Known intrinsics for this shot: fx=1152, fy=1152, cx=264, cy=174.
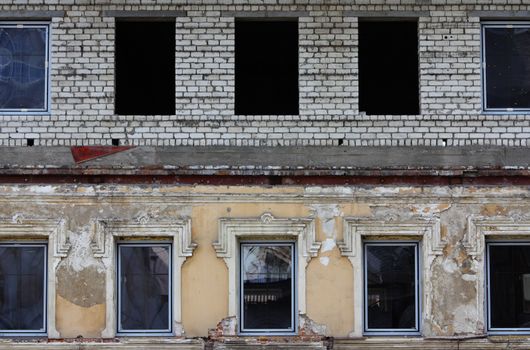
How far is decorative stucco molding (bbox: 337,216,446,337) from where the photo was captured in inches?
520

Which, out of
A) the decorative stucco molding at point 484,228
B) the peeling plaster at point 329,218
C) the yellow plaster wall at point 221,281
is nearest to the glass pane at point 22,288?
the yellow plaster wall at point 221,281

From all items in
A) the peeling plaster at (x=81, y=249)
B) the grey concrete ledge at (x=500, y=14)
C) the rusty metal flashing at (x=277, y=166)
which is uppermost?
the grey concrete ledge at (x=500, y=14)

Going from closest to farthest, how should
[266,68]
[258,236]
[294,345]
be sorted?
1. [294,345]
2. [258,236]
3. [266,68]

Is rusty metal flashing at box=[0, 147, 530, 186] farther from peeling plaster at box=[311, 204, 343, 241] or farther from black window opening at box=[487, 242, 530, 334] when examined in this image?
black window opening at box=[487, 242, 530, 334]

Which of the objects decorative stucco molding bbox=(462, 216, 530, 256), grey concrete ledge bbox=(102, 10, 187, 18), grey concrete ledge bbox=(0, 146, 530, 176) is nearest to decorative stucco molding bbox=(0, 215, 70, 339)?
grey concrete ledge bbox=(0, 146, 530, 176)

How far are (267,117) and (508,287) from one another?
11.3 ft

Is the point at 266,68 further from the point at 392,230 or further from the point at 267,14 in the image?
the point at 392,230

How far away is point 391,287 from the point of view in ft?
44.2

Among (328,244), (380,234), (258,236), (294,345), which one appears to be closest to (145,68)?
(258,236)

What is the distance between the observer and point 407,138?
13422 millimetres

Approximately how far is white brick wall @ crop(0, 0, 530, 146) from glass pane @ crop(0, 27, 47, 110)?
0.23 m

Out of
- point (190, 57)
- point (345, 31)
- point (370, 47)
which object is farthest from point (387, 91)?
point (190, 57)

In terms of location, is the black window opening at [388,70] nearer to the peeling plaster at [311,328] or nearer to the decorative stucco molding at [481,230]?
the decorative stucco molding at [481,230]

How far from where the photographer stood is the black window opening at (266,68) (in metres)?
14.8
